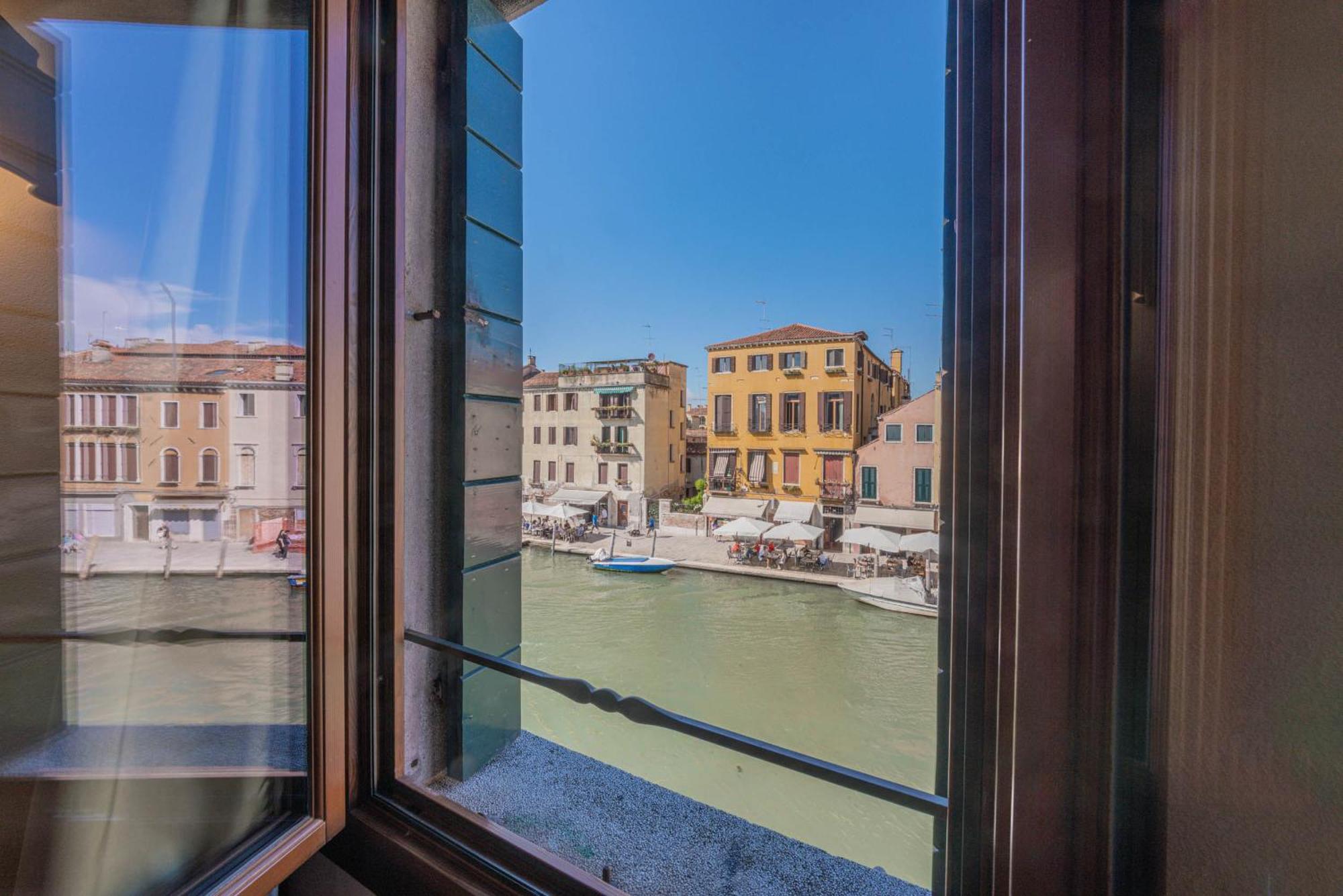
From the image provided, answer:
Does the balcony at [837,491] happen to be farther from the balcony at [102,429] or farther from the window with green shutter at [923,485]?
the balcony at [102,429]

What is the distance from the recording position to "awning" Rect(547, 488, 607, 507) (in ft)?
4.39

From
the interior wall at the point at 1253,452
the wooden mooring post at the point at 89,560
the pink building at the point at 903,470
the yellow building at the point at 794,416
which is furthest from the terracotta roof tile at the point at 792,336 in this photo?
the wooden mooring post at the point at 89,560

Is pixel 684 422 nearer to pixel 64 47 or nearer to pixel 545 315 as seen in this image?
pixel 545 315

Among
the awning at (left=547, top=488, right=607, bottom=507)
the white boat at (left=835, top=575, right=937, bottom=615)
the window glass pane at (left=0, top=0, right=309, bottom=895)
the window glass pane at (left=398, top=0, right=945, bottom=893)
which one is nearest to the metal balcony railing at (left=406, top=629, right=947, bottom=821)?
the window glass pane at (left=398, top=0, right=945, bottom=893)

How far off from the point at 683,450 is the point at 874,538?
51cm

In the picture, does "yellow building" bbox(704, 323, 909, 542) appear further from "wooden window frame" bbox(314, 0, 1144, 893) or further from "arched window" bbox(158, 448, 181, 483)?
"arched window" bbox(158, 448, 181, 483)

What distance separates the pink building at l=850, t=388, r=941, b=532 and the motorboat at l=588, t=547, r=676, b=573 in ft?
1.56

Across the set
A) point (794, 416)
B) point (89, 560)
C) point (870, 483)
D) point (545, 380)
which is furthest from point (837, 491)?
point (89, 560)

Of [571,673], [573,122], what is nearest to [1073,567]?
[571,673]

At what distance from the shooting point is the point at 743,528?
1.02m

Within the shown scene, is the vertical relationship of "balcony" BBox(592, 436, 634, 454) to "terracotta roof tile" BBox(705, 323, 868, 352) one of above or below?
below

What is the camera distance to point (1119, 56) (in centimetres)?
46

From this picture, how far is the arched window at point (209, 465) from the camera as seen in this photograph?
0.86m

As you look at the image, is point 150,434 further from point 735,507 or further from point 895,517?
point 895,517
